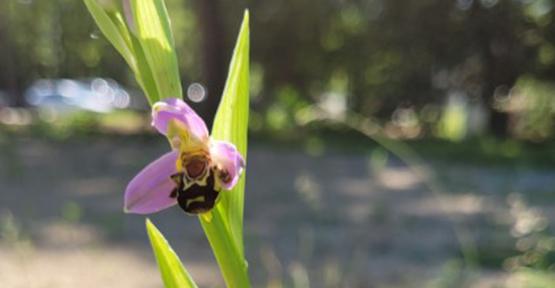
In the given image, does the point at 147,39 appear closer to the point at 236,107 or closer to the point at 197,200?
the point at 236,107

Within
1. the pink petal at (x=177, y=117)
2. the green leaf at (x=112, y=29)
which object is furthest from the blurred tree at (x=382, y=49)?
the pink petal at (x=177, y=117)

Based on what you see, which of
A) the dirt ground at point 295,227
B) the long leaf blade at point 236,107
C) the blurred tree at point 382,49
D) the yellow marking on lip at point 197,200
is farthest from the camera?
the blurred tree at point 382,49

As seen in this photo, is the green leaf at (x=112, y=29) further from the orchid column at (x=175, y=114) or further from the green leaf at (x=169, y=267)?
the green leaf at (x=169, y=267)

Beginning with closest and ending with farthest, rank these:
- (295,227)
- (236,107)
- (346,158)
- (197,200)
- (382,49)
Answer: (197,200) < (236,107) < (295,227) < (346,158) < (382,49)

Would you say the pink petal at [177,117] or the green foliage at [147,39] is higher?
the green foliage at [147,39]

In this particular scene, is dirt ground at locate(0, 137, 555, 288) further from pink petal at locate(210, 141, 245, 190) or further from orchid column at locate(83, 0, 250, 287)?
pink petal at locate(210, 141, 245, 190)

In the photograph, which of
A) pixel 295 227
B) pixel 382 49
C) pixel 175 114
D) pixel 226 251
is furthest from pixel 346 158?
pixel 175 114

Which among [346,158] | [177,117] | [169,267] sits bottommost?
[169,267]
